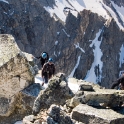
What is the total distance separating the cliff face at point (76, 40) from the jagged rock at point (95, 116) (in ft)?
466

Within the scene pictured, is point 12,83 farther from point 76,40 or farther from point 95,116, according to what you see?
point 76,40

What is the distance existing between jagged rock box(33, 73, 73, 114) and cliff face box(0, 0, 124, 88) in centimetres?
13989

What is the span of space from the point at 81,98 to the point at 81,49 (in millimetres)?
163055

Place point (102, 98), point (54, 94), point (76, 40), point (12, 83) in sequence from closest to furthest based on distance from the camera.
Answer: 1. point (102, 98)
2. point (54, 94)
3. point (12, 83)
4. point (76, 40)

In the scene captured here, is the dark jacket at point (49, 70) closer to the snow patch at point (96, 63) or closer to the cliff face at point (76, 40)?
the cliff face at point (76, 40)

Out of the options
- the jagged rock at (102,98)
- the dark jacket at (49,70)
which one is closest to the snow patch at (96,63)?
the dark jacket at (49,70)

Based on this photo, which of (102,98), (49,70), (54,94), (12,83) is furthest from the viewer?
(49,70)

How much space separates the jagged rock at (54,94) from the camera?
977 cm

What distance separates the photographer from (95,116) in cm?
795

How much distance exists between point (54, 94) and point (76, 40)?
6390 inches

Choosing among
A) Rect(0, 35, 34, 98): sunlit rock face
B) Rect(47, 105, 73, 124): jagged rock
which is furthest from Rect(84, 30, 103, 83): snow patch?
Rect(47, 105, 73, 124): jagged rock

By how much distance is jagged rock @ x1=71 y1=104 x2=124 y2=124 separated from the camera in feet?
25.7

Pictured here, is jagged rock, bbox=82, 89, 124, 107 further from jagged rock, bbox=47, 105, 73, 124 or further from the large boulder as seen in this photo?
the large boulder

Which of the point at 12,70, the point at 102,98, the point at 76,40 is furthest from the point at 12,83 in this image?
the point at 76,40
